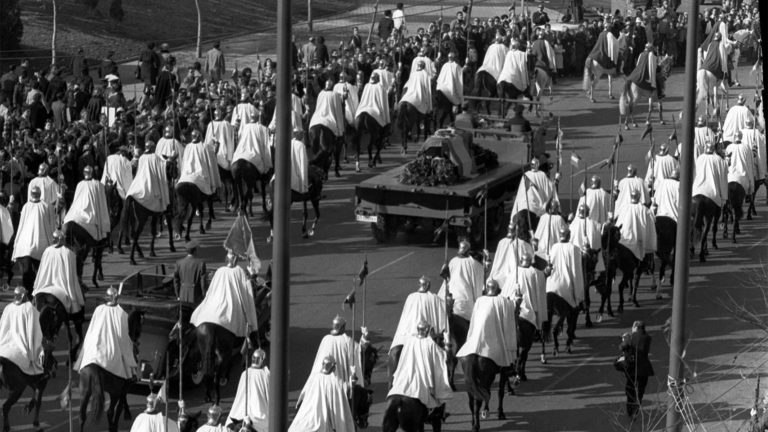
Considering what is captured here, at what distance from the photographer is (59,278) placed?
23.6 m

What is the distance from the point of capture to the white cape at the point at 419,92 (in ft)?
118

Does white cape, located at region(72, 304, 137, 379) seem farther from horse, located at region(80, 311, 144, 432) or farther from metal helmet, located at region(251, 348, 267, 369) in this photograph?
metal helmet, located at region(251, 348, 267, 369)

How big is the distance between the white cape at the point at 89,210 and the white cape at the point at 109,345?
18.6 feet

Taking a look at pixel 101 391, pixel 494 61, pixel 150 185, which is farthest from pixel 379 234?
pixel 101 391

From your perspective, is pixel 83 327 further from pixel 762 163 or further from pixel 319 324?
pixel 762 163

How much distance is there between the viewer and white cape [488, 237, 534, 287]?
81.4 feet

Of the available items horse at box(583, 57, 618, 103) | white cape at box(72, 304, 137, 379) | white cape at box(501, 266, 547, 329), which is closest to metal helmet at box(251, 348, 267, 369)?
white cape at box(72, 304, 137, 379)

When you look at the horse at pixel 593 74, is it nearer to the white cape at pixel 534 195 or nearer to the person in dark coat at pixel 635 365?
the white cape at pixel 534 195

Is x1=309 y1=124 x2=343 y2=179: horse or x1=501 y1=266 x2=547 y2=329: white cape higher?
x1=309 y1=124 x2=343 y2=179: horse

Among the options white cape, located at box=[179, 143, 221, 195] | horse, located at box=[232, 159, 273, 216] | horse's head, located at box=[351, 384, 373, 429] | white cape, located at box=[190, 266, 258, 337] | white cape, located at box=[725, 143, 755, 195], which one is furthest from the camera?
white cape, located at box=[725, 143, 755, 195]

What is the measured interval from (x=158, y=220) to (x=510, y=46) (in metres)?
10.8

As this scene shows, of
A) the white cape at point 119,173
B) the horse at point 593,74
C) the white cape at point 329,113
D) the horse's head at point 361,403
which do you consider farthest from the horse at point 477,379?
the horse at point 593,74

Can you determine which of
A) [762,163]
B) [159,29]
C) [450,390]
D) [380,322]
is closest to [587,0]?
[159,29]

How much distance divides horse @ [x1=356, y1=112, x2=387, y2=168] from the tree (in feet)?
34.3
